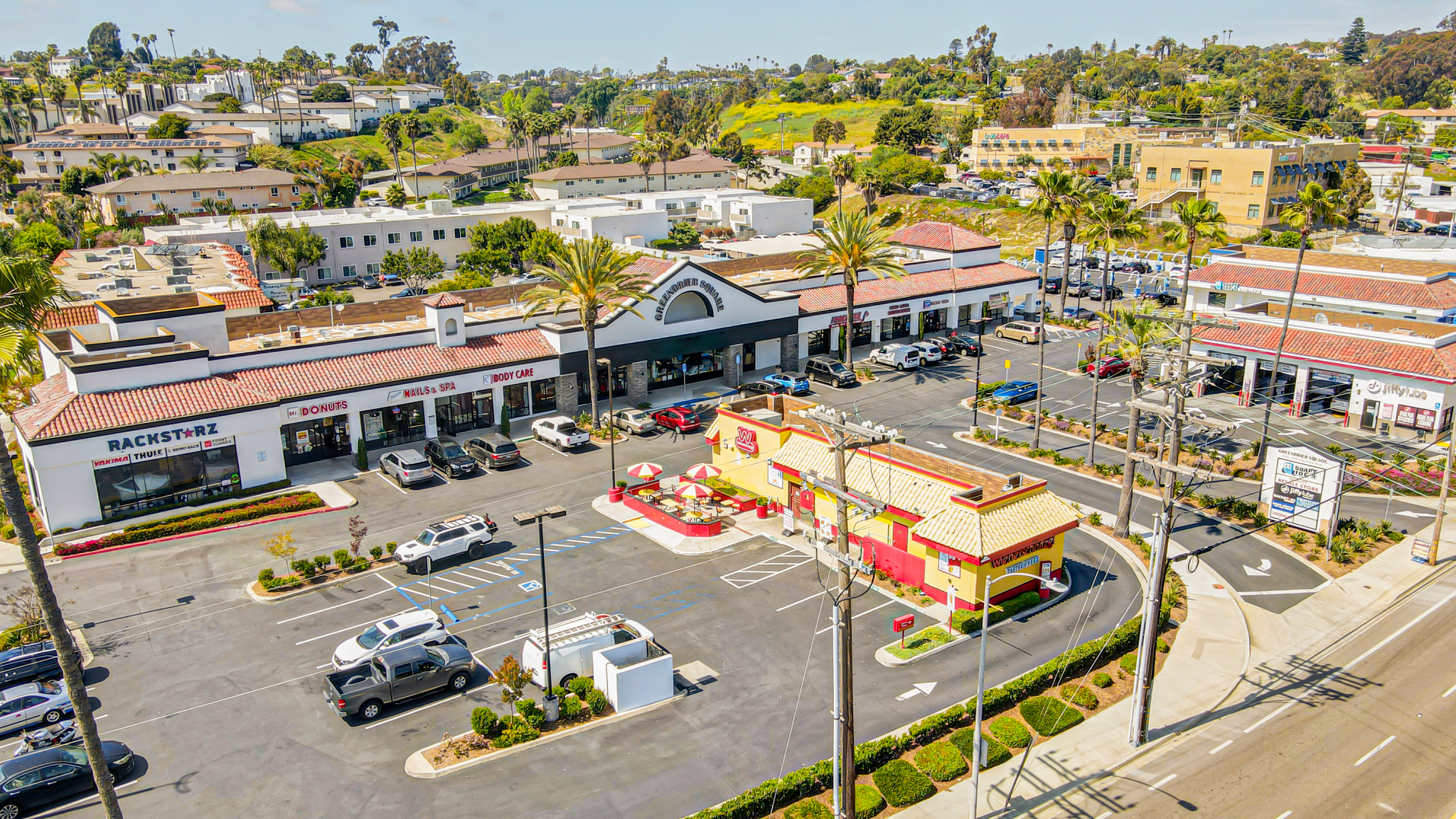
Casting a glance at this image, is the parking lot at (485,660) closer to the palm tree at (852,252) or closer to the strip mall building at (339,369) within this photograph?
the strip mall building at (339,369)

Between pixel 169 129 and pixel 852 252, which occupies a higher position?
pixel 169 129

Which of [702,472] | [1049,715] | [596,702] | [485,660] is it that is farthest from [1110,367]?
[485,660]

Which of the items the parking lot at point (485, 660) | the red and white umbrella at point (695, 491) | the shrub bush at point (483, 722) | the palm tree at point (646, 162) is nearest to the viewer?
the parking lot at point (485, 660)

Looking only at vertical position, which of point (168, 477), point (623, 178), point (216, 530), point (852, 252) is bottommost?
point (216, 530)

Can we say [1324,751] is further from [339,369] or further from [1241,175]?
[1241,175]

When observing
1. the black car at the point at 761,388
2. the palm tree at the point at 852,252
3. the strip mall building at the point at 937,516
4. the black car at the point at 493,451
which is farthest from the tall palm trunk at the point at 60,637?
the palm tree at the point at 852,252

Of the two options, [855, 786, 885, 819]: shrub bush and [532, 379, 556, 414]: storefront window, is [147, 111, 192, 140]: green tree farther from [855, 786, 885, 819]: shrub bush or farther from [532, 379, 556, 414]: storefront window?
[855, 786, 885, 819]: shrub bush

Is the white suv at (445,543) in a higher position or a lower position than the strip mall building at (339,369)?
lower
